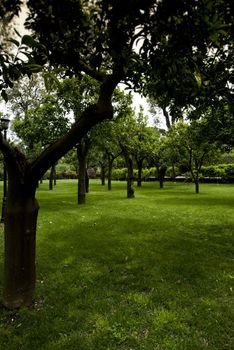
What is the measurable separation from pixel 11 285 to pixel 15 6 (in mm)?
4972

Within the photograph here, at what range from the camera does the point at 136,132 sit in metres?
27.1

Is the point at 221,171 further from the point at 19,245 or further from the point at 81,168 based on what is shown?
the point at 19,245

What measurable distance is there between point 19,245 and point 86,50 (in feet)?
12.9

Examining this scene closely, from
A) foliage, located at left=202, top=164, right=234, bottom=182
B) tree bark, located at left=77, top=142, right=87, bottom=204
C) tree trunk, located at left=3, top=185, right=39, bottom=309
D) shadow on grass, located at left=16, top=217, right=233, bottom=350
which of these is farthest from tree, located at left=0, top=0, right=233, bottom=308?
foliage, located at left=202, top=164, right=234, bottom=182

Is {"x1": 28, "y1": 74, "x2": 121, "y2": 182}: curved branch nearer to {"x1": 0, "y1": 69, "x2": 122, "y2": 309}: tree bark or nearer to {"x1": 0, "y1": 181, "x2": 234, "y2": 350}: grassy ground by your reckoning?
{"x1": 0, "y1": 69, "x2": 122, "y2": 309}: tree bark

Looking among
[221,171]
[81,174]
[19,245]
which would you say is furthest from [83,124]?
[221,171]

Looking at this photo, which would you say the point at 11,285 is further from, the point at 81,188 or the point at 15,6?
the point at 81,188

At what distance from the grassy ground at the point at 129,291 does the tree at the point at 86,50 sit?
105 centimetres

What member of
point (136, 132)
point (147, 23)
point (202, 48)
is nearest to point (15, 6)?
point (147, 23)

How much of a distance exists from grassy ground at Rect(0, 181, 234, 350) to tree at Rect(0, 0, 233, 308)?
3.44 ft

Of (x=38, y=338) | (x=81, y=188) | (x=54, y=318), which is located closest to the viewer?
(x=38, y=338)

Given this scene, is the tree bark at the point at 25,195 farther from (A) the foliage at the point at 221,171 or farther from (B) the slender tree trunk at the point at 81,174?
(A) the foliage at the point at 221,171

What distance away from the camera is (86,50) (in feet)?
18.1

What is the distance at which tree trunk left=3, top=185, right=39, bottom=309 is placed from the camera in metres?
5.65
